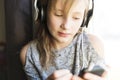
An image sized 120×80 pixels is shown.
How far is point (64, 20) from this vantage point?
0.83 m

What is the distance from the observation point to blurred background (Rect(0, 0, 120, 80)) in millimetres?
953

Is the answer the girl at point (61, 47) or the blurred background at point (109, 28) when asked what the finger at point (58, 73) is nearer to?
the girl at point (61, 47)

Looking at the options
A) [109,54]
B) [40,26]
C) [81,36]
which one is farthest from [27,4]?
[109,54]

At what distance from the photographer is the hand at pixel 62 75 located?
86 centimetres

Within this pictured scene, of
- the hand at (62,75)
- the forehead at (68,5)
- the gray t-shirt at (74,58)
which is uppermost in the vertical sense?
the forehead at (68,5)

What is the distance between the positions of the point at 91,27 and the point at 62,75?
220 mm

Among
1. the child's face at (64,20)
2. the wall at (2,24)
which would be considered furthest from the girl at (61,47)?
the wall at (2,24)

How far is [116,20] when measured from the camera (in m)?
0.96

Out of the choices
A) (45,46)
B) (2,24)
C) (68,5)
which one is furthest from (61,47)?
(2,24)

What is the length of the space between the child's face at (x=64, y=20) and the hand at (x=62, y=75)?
0.33 feet

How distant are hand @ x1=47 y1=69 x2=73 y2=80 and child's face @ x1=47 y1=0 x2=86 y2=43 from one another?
10cm

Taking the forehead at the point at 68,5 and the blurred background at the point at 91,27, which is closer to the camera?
the forehead at the point at 68,5

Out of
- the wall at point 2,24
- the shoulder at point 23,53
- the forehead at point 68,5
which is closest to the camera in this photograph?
the forehead at point 68,5

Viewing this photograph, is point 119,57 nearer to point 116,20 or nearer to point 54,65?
point 116,20
